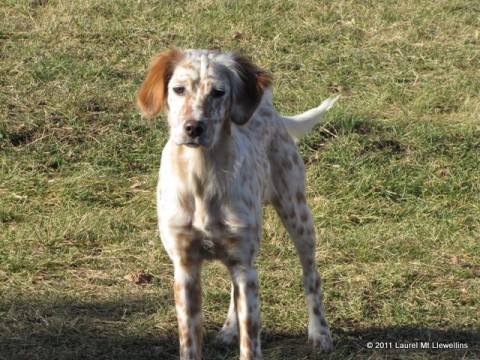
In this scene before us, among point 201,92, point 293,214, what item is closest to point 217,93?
point 201,92

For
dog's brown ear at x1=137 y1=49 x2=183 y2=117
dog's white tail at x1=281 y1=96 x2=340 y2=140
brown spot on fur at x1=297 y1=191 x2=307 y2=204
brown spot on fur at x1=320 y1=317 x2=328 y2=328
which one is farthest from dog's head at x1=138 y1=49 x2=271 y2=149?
brown spot on fur at x1=320 y1=317 x2=328 y2=328

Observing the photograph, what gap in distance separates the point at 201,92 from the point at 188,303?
999 mm

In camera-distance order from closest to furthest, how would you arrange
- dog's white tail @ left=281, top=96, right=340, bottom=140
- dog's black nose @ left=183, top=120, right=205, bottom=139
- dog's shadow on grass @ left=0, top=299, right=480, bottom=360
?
1. dog's black nose @ left=183, top=120, right=205, bottom=139
2. dog's shadow on grass @ left=0, top=299, right=480, bottom=360
3. dog's white tail @ left=281, top=96, right=340, bottom=140

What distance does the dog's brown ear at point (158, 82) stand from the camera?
5020 millimetres

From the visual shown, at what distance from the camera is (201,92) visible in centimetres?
487

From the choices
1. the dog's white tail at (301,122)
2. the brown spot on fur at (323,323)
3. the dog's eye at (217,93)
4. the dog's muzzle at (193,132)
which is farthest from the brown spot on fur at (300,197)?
the dog's muzzle at (193,132)

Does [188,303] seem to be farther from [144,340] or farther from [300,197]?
[300,197]

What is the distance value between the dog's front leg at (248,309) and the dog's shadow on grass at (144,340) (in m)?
0.57

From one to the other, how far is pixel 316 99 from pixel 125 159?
6.04ft

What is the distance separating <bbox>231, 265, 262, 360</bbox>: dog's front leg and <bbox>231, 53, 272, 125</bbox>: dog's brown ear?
2.28ft

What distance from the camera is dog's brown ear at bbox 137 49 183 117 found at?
5.02 m

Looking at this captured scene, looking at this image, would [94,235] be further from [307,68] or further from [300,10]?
[300,10]

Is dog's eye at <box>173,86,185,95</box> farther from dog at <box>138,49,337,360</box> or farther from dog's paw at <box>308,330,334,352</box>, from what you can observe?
dog's paw at <box>308,330,334,352</box>

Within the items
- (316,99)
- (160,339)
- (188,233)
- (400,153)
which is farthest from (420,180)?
(188,233)
